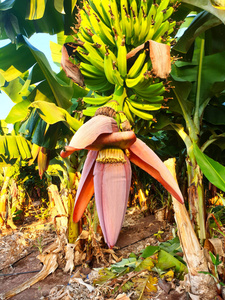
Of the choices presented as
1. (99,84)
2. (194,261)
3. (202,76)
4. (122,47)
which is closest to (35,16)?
(99,84)

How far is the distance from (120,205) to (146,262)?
1195 mm

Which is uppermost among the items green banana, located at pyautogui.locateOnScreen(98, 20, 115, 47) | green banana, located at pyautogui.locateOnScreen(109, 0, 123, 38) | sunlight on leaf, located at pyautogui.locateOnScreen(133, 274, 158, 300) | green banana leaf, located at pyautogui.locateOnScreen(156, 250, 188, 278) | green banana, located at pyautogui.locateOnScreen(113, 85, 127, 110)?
green banana, located at pyautogui.locateOnScreen(109, 0, 123, 38)

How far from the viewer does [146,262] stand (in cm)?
134

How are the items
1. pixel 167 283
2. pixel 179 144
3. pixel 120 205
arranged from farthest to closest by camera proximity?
pixel 179 144 < pixel 167 283 < pixel 120 205

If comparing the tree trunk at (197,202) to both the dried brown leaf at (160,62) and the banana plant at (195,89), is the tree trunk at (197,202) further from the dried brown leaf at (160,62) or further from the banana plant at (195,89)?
the dried brown leaf at (160,62)

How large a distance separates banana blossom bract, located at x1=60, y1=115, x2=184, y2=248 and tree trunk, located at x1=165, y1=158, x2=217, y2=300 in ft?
2.32

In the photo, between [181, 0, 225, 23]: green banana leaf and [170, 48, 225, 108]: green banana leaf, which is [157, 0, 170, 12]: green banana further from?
[170, 48, 225, 108]: green banana leaf

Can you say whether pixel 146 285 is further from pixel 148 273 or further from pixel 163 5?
pixel 163 5

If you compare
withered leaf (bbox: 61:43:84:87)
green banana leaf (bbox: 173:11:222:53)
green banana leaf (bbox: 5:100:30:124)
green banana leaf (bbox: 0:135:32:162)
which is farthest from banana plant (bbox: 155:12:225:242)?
green banana leaf (bbox: 0:135:32:162)

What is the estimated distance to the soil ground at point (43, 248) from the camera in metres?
1.44

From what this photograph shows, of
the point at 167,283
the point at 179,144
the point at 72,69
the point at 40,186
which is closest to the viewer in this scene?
the point at 72,69

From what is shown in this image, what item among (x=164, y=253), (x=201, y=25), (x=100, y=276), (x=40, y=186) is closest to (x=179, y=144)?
(x=164, y=253)

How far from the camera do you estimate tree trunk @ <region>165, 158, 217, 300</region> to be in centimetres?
101

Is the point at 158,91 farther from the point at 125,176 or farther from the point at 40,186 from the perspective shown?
the point at 40,186
